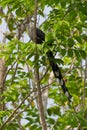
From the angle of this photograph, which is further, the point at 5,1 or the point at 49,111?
the point at 49,111

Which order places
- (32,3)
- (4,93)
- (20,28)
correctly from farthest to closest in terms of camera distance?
(20,28) → (4,93) → (32,3)

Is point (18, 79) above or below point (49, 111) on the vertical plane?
above

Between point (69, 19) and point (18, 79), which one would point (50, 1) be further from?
point (18, 79)

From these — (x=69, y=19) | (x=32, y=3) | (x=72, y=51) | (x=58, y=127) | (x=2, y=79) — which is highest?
(x=32, y=3)

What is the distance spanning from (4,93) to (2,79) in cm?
73

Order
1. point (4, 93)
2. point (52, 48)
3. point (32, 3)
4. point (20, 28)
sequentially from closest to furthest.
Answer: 1. point (52, 48)
2. point (32, 3)
3. point (4, 93)
4. point (20, 28)

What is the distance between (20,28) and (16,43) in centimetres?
148

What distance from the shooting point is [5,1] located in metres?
3.71

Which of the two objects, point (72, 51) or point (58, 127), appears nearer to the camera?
point (72, 51)

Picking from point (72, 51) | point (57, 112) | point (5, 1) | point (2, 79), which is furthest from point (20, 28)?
point (57, 112)

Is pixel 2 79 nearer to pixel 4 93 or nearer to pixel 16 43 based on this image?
pixel 4 93

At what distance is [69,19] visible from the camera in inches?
140

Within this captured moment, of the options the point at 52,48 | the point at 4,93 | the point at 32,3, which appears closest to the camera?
the point at 52,48

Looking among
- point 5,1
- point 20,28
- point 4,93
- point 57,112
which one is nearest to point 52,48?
point 5,1
